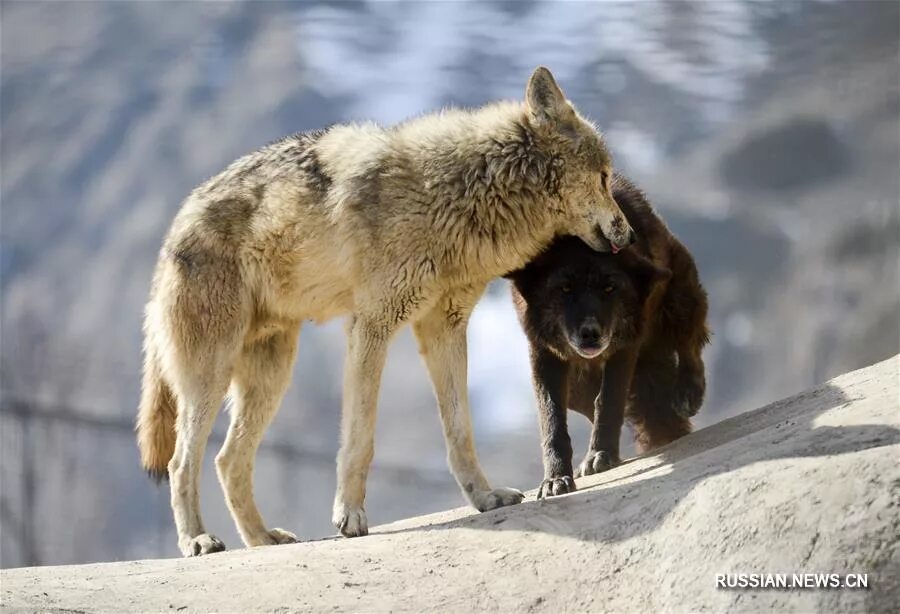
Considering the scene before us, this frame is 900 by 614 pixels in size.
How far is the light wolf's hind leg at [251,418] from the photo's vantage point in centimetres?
608

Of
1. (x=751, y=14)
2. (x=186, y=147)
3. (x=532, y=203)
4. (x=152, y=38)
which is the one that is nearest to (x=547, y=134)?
(x=532, y=203)

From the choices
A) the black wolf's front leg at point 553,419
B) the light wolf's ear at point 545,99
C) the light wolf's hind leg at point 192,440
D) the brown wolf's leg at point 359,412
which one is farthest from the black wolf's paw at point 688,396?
the light wolf's hind leg at point 192,440

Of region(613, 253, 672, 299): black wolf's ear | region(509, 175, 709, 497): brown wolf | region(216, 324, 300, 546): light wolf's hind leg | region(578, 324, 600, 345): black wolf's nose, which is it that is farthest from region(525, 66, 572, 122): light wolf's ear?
region(216, 324, 300, 546): light wolf's hind leg

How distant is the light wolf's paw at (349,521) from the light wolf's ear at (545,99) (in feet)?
7.15

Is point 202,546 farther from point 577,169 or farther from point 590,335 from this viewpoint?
point 577,169

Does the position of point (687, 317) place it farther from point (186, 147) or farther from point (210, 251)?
point (186, 147)

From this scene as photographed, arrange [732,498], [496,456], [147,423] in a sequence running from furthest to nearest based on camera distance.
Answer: [496,456] < [147,423] < [732,498]

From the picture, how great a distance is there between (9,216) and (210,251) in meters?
12.3

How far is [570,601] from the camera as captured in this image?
13.6ft

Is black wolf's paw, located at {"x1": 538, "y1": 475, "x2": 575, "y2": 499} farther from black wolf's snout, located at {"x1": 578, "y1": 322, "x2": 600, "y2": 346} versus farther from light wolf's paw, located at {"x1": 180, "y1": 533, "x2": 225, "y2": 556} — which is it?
light wolf's paw, located at {"x1": 180, "y1": 533, "x2": 225, "y2": 556}

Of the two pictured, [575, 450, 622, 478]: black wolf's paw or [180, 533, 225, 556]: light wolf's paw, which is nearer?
[180, 533, 225, 556]: light wolf's paw

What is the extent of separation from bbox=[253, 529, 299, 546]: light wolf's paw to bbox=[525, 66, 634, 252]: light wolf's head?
2.17 m

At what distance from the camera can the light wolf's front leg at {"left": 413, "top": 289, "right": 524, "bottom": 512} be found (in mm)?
5609

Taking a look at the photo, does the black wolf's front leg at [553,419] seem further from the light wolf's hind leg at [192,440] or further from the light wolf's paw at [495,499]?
the light wolf's hind leg at [192,440]
